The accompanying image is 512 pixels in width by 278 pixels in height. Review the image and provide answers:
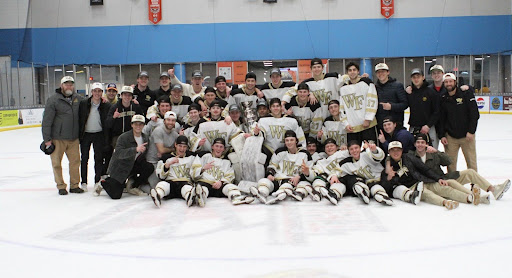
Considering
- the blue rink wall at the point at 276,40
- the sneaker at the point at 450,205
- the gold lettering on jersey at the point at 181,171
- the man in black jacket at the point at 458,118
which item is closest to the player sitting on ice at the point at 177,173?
the gold lettering on jersey at the point at 181,171

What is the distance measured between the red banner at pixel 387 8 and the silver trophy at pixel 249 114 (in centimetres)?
1689

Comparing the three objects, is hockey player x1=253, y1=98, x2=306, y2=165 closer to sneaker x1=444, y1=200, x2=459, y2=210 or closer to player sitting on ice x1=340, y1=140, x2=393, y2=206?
player sitting on ice x1=340, y1=140, x2=393, y2=206

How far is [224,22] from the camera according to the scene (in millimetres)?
21672

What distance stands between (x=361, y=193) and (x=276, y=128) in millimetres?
1477

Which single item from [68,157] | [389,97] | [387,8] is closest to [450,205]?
[389,97]

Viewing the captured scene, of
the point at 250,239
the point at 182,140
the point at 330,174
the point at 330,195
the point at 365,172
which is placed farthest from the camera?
the point at 182,140

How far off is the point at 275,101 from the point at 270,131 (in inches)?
15.0

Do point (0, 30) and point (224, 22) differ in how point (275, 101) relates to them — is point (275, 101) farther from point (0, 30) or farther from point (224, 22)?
point (0, 30)

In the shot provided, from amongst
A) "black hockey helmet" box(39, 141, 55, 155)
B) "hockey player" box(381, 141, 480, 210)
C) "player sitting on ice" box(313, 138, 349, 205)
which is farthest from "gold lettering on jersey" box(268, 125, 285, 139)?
"black hockey helmet" box(39, 141, 55, 155)

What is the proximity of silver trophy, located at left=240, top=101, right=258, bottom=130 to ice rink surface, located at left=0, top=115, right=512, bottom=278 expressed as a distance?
1.40 meters

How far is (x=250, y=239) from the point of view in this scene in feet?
12.7

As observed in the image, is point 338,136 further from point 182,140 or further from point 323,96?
point 182,140

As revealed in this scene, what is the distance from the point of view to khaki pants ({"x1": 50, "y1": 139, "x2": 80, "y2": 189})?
6.24 metres

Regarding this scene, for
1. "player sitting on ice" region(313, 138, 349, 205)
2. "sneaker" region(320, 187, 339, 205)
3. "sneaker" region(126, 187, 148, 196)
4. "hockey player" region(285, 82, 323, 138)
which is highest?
"hockey player" region(285, 82, 323, 138)
